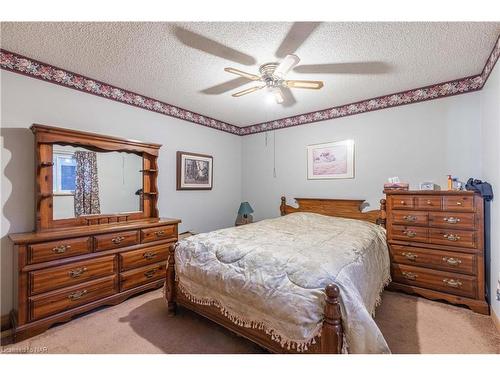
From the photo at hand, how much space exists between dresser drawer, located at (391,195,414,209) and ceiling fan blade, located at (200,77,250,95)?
2289mm

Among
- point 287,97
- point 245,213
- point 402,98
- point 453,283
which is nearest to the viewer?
point 453,283

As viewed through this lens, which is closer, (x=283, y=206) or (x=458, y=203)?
(x=458, y=203)

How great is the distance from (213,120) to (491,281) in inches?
168

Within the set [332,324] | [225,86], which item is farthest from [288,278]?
[225,86]

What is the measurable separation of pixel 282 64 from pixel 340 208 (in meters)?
2.48

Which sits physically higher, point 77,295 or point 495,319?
point 77,295

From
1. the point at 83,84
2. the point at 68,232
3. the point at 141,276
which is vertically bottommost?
the point at 141,276

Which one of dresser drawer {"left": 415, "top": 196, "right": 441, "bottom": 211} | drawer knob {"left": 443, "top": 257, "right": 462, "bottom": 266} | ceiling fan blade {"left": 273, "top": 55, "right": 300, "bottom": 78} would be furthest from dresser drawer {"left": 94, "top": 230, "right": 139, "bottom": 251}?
drawer knob {"left": 443, "top": 257, "right": 462, "bottom": 266}

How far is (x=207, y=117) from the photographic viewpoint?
423 cm

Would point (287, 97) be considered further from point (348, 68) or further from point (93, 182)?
point (93, 182)

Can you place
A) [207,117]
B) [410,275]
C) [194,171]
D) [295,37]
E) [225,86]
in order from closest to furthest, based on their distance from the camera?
[295,37] < [410,275] < [225,86] < [194,171] < [207,117]

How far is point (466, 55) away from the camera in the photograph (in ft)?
7.41

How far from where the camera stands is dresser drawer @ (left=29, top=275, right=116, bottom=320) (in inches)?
79.7
